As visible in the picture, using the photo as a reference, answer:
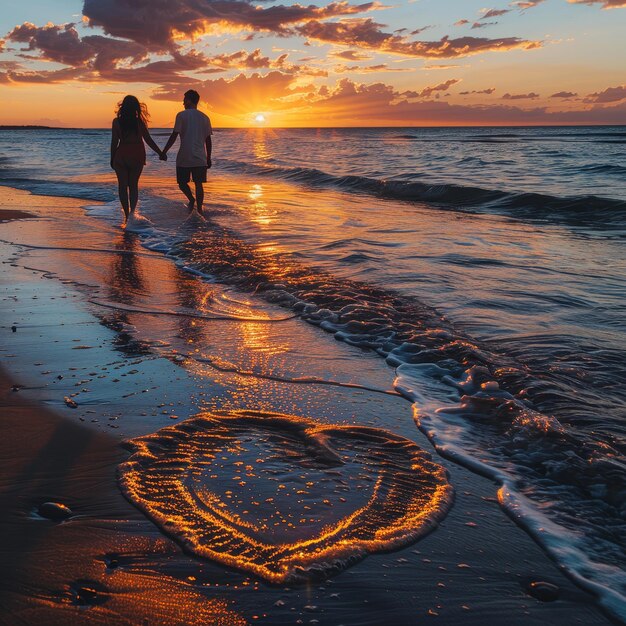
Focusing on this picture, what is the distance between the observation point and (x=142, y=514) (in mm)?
2191

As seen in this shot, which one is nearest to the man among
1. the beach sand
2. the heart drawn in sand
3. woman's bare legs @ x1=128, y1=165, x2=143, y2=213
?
woman's bare legs @ x1=128, y1=165, x2=143, y2=213

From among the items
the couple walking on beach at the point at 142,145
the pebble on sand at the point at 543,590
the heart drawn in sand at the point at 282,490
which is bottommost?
the pebble on sand at the point at 543,590

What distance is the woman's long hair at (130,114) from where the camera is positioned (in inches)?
358

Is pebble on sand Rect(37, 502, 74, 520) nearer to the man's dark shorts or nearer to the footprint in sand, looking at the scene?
the footprint in sand

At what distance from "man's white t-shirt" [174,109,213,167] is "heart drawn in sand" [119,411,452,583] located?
830cm

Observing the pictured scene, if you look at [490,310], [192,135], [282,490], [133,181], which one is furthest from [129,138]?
[282,490]

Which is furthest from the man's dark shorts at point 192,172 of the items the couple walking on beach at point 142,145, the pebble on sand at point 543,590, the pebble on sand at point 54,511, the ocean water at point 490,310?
the pebble on sand at point 543,590

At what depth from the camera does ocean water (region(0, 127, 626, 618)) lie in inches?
101

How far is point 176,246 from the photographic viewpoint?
27.2 feet

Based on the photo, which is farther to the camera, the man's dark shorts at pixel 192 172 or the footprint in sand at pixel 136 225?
the man's dark shorts at pixel 192 172

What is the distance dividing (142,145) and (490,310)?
6.40 metres

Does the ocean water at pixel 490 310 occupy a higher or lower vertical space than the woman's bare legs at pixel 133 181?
lower

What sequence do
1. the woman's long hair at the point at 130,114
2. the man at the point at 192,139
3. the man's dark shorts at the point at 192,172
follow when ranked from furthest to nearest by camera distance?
1. the man's dark shorts at the point at 192,172
2. the man at the point at 192,139
3. the woman's long hair at the point at 130,114

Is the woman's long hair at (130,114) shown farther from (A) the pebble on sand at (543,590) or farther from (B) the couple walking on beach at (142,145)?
(A) the pebble on sand at (543,590)
